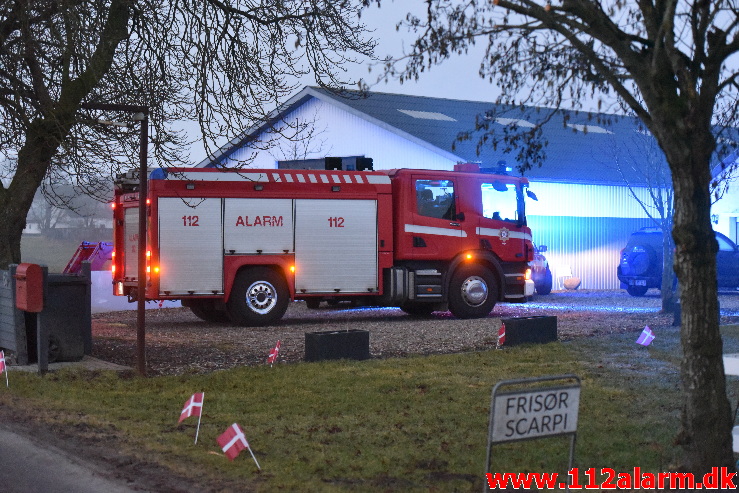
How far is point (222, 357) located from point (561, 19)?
874cm

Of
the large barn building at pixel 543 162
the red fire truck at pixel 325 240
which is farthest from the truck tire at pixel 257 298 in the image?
the large barn building at pixel 543 162

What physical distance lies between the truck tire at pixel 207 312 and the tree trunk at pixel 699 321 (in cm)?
1451

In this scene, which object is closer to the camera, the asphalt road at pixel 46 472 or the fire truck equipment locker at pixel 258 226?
the asphalt road at pixel 46 472

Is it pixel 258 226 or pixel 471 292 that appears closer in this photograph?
pixel 258 226

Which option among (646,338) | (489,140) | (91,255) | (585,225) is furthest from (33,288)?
(585,225)

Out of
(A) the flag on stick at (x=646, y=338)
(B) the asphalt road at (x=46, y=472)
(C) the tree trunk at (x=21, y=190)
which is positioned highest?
(C) the tree trunk at (x=21, y=190)

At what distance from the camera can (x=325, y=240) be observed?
2034 cm

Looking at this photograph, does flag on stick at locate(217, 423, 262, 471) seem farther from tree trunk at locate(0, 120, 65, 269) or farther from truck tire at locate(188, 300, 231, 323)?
truck tire at locate(188, 300, 231, 323)

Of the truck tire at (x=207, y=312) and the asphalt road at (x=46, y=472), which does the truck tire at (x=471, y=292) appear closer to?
the truck tire at (x=207, y=312)

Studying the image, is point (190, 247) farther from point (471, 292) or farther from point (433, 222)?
point (471, 292)

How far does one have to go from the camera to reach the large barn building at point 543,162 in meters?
31.7

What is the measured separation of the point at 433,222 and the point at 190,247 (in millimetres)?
5008

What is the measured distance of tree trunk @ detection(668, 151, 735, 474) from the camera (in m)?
6.91

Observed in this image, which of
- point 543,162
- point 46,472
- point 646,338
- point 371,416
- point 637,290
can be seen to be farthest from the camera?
point 543,162
